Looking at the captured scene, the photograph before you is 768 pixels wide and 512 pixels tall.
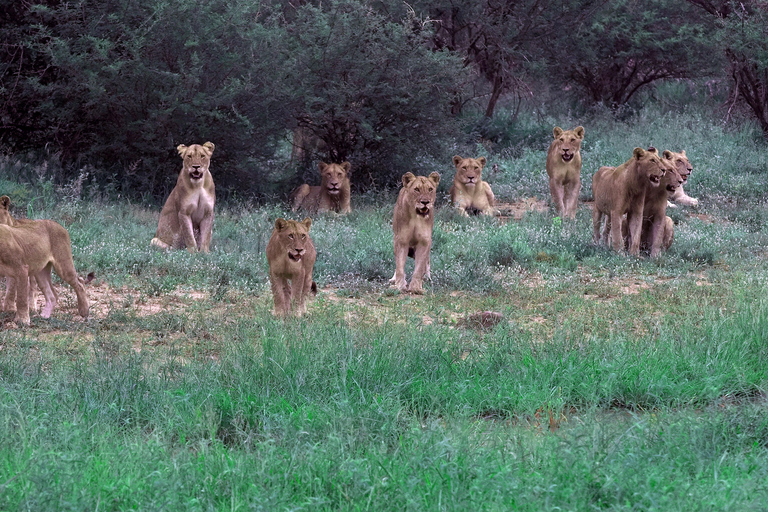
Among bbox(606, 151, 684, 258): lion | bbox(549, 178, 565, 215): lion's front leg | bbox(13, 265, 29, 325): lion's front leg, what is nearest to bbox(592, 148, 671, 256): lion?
bbox(606, 151, 684, 258): lion

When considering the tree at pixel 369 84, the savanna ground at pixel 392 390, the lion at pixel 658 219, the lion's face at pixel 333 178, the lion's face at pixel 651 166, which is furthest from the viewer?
the tree at pixel 369 84

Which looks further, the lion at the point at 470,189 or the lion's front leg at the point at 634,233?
the lion at the point at 470,189

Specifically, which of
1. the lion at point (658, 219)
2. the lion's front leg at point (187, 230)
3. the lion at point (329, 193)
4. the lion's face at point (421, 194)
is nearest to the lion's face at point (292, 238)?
the lion's face at point (421, 194)

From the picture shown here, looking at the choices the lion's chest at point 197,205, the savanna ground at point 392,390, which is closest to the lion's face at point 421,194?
the savanna ground at point 392,390

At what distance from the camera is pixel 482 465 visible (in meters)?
4.16

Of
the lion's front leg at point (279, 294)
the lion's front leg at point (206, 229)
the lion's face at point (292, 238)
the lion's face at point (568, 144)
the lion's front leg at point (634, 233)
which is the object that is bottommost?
the lion's front leg at point (206, 229)

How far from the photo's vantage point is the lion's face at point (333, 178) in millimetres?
14539

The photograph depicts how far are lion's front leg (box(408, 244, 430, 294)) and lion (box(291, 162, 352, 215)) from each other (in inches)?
202

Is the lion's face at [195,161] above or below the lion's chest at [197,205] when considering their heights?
above

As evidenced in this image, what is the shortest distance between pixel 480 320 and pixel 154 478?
13.1 ft

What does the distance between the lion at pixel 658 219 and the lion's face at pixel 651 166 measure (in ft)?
0.40

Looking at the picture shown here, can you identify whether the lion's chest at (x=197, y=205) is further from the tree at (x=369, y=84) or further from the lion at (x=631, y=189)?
the lion at (x=631, y=189)

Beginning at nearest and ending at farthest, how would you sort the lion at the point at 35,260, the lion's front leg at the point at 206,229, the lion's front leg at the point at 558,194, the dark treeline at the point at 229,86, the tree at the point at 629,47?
the lion at the point at 35,260 < the lion's front leg at the point at 206,229 < the dark treeline at the point at 229,86 < the lion's front leg at the point at 558,194 < the tree at the point at 629,47

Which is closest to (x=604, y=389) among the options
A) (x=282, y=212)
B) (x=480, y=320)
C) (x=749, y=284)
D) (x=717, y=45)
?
(x=480, y=320)
